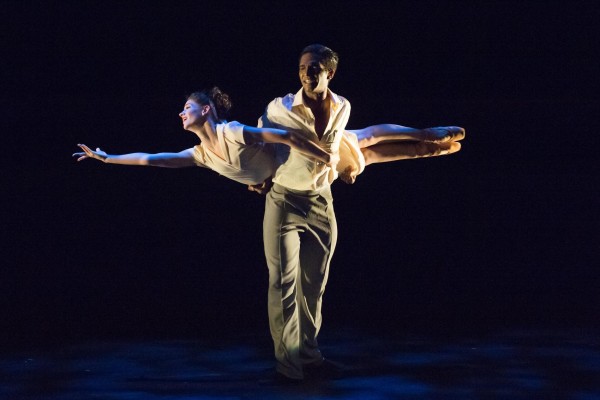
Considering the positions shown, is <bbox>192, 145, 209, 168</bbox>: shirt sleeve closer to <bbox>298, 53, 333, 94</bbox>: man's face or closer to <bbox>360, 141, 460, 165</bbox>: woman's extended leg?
<bbox>298, 53, 333, 94</bbox>: man's face

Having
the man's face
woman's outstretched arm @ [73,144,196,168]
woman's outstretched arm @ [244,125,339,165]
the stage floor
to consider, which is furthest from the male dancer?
woman's outstretched arm @ [73,144,196,168]

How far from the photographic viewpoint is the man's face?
4.95 meters

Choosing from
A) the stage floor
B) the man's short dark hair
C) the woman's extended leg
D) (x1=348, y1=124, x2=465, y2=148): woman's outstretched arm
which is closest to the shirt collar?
the man's short dark hair

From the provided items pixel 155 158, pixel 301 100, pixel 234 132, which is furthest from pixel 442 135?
pixel 155 158

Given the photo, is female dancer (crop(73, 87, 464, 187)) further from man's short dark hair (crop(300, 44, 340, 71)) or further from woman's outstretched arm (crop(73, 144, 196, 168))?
man's short dark hair (crop(300, 44, 340, 71))

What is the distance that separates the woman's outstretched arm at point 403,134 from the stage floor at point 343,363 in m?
1.09

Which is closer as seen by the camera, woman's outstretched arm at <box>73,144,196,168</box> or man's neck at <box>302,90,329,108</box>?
man's neck at <box>302,90,329,108</box>

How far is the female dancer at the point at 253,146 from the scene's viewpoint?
493cm

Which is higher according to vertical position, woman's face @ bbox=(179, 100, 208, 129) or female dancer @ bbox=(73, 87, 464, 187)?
woman's face @ bbox=(179, 100, 208, 129)

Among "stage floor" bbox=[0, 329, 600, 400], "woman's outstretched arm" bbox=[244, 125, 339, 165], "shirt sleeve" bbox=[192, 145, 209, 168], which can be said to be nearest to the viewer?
"woman's outstretched arm" bbox=[244, 125, 339, 165]

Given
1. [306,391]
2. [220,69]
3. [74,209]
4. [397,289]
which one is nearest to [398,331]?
[397,289]

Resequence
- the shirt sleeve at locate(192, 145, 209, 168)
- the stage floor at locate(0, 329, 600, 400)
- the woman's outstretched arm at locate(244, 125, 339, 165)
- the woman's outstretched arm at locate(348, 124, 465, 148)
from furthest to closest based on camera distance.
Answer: the woman's outstretched arm at locate(348, 124, 465, 148), the shirt sleeve at locate(192, 145, 209, 168), the stage floor at locate(0, 329, 600, 400), the woman's outstretched arm at locate(244, 125, 339, 165)

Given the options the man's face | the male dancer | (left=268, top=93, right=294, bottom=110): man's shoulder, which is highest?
the man's face

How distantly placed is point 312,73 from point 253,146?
1.37 ft
